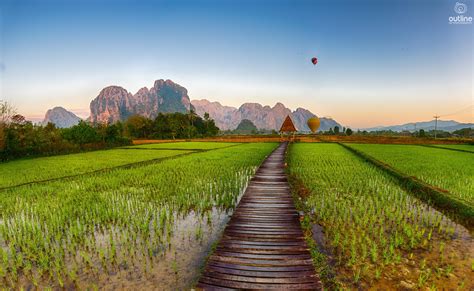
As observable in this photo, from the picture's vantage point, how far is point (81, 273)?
12.8ft

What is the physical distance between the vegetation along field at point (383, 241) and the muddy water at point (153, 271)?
210 centimetres

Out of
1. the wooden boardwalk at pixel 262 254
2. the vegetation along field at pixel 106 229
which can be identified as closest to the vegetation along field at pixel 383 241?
the wooden boardwalk at pixel 262 254

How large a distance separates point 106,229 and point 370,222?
245 inches

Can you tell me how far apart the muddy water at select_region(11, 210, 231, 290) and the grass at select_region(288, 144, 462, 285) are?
2501 millimetres

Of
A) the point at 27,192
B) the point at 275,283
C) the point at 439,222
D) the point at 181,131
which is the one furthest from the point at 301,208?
the point at 181,131

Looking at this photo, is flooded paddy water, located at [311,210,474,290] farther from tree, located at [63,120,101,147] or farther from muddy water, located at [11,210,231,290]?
tree, located at [63,120,101,147]

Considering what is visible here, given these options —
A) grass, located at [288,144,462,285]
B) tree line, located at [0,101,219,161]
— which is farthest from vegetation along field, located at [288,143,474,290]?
tree line, located at [0,101,219,161]

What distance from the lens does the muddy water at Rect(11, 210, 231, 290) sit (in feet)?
→ 11.8

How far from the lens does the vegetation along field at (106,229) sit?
154 inches

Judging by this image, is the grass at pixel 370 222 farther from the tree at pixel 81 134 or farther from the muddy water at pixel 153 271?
the tree at pixel 81 134

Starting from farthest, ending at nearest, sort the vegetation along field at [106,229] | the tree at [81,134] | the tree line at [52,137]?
1. the tree at [81,134]
2. the tree line at [52,137]
3. the vegetation along field at [106,229]

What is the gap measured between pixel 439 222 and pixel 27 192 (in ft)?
42.9

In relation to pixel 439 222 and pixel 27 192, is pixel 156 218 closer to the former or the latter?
pixel 27 192

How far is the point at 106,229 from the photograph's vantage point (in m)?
5.59
